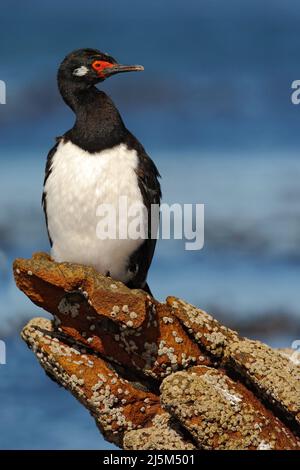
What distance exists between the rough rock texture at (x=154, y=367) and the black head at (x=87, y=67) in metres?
2.98

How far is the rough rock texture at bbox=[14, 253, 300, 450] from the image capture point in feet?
50.0

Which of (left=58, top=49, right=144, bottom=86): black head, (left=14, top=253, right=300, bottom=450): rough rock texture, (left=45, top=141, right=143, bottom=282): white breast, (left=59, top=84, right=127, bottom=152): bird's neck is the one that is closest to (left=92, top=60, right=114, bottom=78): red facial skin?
(left=58, top=49, right=144, bottom=86): black head

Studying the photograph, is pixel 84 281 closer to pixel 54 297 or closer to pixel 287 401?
pixel 54 297

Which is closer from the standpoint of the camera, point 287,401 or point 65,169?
point 287,401

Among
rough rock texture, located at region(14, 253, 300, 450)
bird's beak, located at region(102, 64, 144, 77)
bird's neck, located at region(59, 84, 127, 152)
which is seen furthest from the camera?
bird's beak, located at region(102, 64, 144, 77)

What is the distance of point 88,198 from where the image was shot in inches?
657

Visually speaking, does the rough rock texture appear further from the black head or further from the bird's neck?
the black head

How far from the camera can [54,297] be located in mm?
16141

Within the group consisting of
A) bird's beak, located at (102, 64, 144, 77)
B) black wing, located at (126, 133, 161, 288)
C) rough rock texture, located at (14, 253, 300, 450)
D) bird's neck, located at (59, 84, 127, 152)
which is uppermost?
bird's beak, located at (102, 64, 144, 77)

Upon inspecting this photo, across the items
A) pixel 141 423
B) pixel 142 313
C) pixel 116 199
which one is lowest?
pixel 141 423

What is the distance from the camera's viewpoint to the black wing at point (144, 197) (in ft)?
56.4

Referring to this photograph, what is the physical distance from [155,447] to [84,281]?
2.38m

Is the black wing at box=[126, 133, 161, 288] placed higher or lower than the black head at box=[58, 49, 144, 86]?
lower
